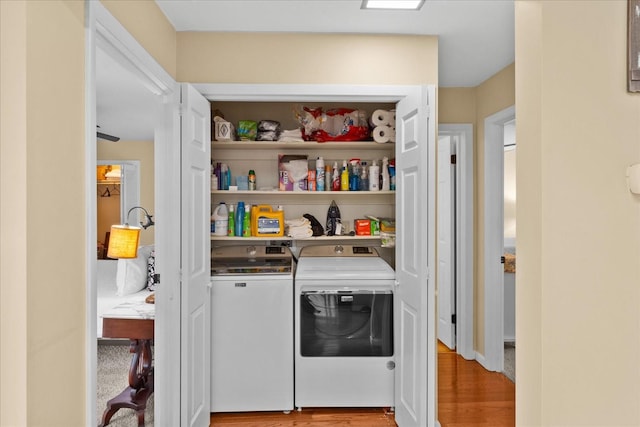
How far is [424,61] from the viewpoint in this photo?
2725 millimetres

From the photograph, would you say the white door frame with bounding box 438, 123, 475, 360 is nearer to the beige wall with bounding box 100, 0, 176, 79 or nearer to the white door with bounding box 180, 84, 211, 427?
the white door with bounding box 180, 84, 211, 427

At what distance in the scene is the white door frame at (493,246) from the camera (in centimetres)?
372

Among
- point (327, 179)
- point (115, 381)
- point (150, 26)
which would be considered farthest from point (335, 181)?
point (115, 381)

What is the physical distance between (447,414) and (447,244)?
1.64m

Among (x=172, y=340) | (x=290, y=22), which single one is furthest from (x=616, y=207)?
(x=172, y=340)

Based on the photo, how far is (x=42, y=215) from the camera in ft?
4.02

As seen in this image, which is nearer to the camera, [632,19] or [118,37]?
[632,19]

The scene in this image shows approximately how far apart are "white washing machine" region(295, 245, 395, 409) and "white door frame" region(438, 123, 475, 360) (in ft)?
4.17

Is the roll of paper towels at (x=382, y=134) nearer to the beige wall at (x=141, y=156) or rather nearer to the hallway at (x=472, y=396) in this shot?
the hallway at (x=472, y=396)

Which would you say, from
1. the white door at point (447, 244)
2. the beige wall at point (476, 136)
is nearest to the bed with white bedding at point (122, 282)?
the white door at point (447, 244)

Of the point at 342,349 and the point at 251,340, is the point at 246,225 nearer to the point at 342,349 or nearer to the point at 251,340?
the point at 251,340

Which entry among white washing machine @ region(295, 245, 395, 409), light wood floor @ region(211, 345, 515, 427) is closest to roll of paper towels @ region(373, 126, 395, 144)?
white washing machine @ region(295, 245, 395, 409)

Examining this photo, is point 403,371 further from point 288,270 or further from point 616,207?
point 616,207

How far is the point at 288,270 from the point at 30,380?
1.92 m
